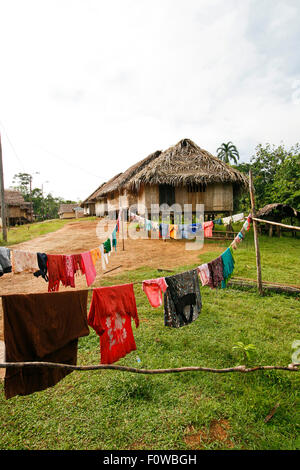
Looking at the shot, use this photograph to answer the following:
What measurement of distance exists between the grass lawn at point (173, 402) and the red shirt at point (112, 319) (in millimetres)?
696

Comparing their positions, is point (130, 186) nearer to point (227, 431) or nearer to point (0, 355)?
point (0, 355)

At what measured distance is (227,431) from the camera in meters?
2.57

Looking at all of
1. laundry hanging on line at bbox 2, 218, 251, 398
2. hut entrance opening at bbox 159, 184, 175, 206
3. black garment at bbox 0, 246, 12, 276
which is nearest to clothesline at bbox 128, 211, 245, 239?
hut entrance opening at bbox 159, 184, 175, 206

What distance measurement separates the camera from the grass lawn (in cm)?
248

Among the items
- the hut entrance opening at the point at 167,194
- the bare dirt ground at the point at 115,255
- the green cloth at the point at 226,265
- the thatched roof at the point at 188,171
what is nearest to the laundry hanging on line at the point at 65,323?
the green cloth at the point at 226,265

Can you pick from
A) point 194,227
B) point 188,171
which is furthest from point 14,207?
point 194,227

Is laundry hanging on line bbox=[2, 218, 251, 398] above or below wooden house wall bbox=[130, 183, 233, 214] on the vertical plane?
below

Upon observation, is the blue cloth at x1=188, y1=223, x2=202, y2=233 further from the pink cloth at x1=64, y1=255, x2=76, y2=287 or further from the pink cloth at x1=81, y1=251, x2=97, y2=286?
the pink cloth at x1=64, y1=255, x2=76, y2=287

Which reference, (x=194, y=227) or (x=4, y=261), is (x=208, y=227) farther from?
(x=4, y=261)

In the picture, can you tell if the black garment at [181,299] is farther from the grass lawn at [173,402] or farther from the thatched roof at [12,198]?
the thatched roof at [12,198]

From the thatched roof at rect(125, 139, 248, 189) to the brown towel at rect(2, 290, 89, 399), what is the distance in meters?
11.2

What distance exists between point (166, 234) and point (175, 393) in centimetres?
707

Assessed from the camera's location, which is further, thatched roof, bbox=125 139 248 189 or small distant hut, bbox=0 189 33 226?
small distant hut, bbox=0 189 33 226

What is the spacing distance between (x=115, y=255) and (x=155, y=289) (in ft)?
25.8
